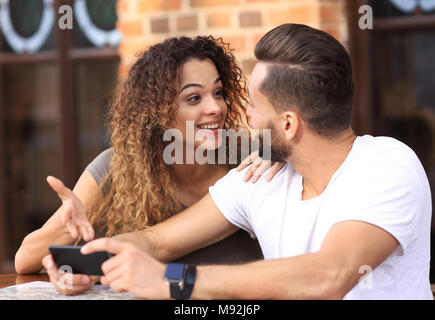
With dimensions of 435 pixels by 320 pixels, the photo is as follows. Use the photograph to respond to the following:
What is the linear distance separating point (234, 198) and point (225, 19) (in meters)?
1.14

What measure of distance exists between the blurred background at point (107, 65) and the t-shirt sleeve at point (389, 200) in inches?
49.8

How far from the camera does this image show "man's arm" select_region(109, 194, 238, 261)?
210 centimetres

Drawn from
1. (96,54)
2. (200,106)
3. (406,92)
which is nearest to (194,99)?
(200,106)

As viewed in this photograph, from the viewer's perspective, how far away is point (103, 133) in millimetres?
4086

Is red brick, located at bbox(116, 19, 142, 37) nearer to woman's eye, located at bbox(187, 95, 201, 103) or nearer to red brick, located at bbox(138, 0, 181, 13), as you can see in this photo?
red brick, located at bbox(138, 0, 181, 13)

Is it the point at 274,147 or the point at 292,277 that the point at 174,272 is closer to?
the point at 292,277

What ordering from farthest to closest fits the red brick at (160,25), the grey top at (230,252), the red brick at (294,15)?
the red brick at (160,25) → the red brick at (294,15) → the grey top at (230,252)

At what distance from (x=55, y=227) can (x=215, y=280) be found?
3.04 ft

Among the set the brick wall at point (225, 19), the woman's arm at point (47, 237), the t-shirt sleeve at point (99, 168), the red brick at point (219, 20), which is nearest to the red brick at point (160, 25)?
the brick wall at point (225, 19)

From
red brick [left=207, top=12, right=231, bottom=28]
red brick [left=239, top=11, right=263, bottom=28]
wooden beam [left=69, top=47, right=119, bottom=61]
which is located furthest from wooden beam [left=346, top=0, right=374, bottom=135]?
wooden beam [left=69, top=47, right=119, bottom=61]

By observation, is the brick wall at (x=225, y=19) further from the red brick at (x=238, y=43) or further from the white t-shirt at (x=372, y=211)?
the white t-shirt at (x=372, y=211)

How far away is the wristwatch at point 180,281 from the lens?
156 cm

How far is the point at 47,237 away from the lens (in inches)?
90.4

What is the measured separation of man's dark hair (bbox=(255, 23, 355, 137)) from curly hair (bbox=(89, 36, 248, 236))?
571 mm
